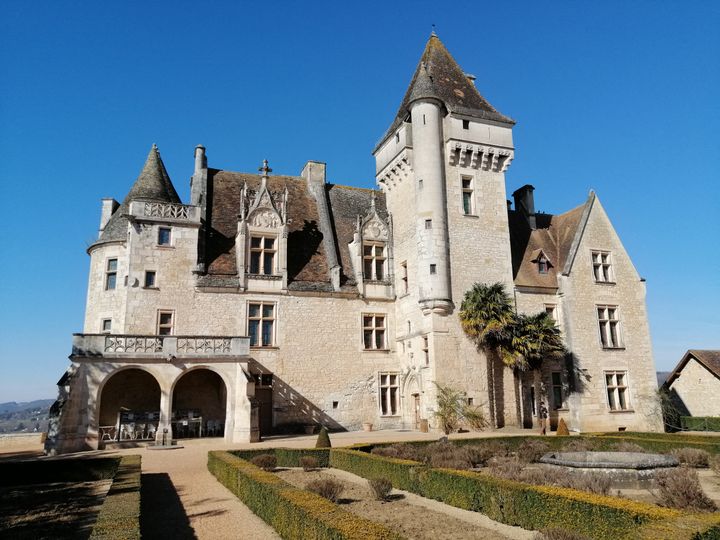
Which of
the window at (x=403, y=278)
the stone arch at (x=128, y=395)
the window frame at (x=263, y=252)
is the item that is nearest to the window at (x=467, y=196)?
the window at (x=403, y=278)

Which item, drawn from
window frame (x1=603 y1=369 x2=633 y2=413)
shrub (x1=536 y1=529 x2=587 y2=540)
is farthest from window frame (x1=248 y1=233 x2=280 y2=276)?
shrub (x1=536 y1=529 x2=587 y2=540)

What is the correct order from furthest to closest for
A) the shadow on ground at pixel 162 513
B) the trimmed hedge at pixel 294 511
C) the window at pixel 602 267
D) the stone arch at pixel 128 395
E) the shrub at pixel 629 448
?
the window at pixel 602 267 → the stone arch at pixel 128 395 → the shrub at pixel 629 448 → the shadow on ground at pixel 162 513 → the trimmed hedge at pixel 294 511

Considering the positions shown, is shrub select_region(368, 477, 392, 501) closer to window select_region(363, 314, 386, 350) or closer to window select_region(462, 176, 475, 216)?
window select_region(363, 314, 386, 350)

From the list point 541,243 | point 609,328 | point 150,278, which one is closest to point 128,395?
point 150,278

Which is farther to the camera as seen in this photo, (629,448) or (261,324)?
(261,324)

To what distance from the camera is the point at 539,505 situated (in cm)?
789

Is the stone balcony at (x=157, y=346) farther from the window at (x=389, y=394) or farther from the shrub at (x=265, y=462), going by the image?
the window at (x=389, y=394)

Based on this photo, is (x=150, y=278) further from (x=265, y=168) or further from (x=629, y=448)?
(x=629, y=448)

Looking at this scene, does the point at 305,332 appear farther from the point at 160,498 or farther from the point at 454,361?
the point at 160,498

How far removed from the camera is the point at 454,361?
22656mm

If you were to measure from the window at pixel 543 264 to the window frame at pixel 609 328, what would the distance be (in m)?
2.93

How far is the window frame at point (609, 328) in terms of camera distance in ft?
84.6

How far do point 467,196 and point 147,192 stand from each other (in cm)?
1449

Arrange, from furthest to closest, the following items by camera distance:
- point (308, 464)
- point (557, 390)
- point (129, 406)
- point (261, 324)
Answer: point (557, 390)
point (261, 324)
point (129, 406)
point (308, 464)
